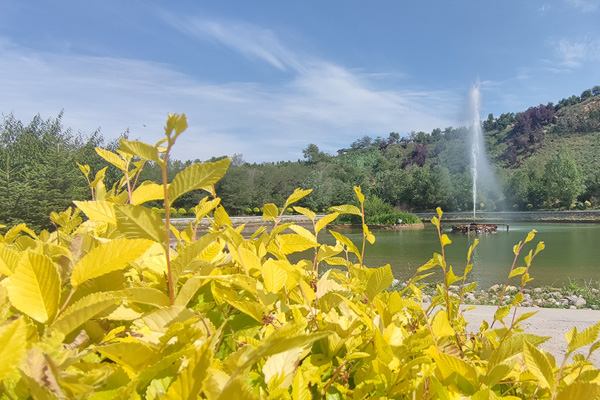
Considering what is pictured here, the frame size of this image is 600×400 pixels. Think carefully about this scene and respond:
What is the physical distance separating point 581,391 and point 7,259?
0.70 metres

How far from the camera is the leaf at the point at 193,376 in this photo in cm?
28

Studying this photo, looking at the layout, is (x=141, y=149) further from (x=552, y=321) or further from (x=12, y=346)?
(x=552, y=321)

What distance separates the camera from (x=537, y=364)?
0.47 metres

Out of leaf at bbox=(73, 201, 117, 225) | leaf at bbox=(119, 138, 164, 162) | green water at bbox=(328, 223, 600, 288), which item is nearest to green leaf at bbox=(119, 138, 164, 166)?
leaf at bbox=(119, 138, 164, 162)

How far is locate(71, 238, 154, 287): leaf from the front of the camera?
40cm

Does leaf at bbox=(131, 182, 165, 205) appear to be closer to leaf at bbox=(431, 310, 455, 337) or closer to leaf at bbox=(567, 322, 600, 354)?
leaf at bbox=(431, 310, 455, 337)

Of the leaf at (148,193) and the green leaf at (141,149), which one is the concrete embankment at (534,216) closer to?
the leaf at (148,193)

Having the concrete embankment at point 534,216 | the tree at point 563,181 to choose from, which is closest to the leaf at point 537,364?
the concrete embankment at point 534,216

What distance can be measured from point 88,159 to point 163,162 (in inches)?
684

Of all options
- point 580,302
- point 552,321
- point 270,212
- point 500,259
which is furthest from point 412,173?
point 270,212

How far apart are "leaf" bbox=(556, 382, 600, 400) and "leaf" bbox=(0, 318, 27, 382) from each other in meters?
0.54

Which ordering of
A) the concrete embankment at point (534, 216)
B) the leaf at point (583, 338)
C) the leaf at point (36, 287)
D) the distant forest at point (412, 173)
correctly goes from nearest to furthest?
1. the leaf at point (36, 287)
2. the leaf at point (583, 338)
3. the distant forest at point (412, 173)
4. the concrete embankment at point (534, 216)

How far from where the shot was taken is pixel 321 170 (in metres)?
41.3

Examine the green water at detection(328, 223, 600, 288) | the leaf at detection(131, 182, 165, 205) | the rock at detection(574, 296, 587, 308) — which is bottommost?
the green water at detection(328, 223, 600, 288)
